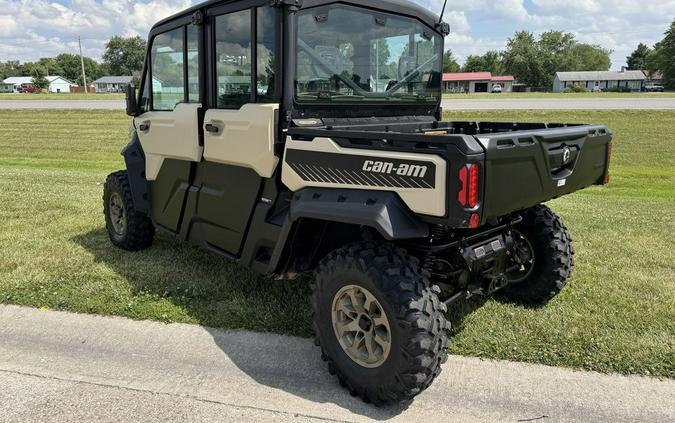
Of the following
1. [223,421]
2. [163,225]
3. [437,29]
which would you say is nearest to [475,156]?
[223,421]

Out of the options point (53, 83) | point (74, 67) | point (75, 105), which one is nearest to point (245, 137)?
Result: point (75, 105)

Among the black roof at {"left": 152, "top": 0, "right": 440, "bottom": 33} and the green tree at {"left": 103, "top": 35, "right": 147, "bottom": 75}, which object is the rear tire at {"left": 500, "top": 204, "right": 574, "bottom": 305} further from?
the green tree at {"left": 103, "top": 35, "right": 147, "bottom": 75}

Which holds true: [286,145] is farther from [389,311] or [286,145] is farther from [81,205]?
[81,205]

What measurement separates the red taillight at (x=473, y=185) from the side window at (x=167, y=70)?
9.22 feet

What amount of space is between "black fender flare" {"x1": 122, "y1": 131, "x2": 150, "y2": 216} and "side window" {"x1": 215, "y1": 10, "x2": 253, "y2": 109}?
5.49ft

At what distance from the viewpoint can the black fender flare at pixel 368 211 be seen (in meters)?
2.87

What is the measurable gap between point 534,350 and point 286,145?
2.06m

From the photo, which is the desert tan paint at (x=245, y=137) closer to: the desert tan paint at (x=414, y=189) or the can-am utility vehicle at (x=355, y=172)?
the can-am utility vehicle at (x=355, y=172)

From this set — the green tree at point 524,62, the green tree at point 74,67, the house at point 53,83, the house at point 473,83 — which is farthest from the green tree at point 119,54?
the green tree at point 524,62

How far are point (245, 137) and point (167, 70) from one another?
4.86ft

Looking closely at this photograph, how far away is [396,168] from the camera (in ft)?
9.52

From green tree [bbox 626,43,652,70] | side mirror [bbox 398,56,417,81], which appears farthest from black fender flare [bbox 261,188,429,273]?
green tree [bbox 626,43,652,70]

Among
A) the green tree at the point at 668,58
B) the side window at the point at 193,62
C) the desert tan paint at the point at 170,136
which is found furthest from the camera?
the green tree at the point at 668,58

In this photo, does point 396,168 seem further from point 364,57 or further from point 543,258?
point 543,258
